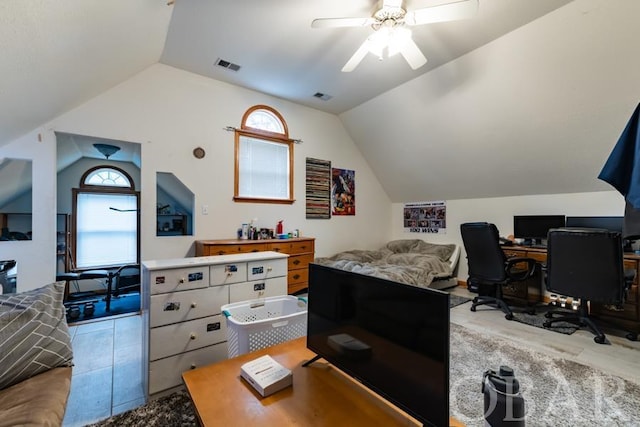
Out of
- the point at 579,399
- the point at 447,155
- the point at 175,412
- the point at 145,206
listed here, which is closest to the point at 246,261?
the point at 175,412

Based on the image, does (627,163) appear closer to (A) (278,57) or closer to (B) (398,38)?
(B) (398,38)

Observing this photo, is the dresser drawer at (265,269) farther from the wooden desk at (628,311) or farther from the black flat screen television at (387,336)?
the wooden desk at (628,311)

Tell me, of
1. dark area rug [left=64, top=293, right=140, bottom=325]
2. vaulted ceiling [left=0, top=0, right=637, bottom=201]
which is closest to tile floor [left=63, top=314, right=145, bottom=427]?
dark area rug [left=64, top=293, right=140, bottom=325]

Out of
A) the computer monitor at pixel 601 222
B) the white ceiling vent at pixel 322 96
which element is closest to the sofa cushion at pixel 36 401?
the white ceiling vent at pixel 322 96

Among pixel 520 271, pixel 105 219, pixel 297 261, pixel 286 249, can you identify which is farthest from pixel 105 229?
pixel 520 271

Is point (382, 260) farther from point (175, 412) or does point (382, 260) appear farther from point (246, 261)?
point (175, 412)

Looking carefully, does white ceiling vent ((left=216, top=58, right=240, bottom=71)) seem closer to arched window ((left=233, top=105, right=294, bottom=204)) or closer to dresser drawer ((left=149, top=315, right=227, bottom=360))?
arched window ((left=233, top=105, right=294, bottom=204))

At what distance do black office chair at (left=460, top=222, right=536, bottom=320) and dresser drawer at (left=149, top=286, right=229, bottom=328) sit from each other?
296 cm

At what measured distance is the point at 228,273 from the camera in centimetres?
202

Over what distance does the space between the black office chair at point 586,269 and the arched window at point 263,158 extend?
3.43m

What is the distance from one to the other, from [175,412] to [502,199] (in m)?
4.90

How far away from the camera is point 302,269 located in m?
4.12

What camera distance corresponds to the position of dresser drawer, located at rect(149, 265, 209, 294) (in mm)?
1751

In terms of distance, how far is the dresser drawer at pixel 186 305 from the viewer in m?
1.75
